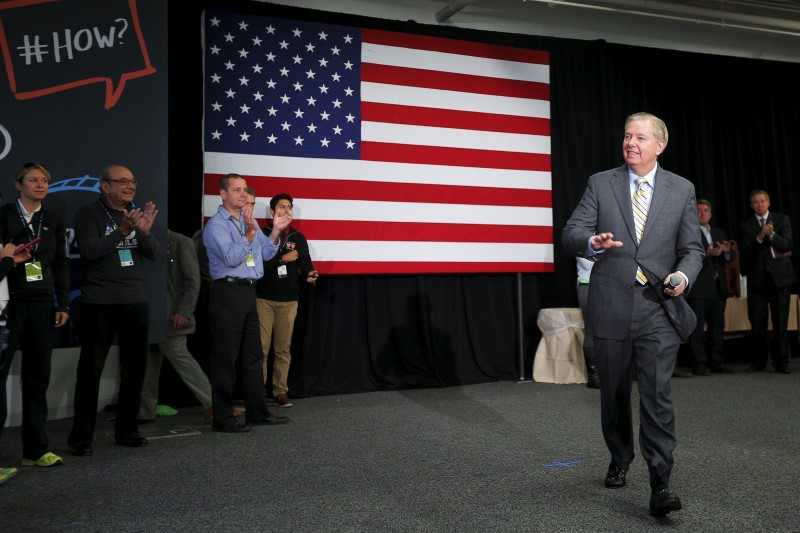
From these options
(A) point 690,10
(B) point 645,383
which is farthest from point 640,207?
(A) point 690,10

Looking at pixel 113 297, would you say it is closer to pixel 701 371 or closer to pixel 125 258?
pixel 125 258

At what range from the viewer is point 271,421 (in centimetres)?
455

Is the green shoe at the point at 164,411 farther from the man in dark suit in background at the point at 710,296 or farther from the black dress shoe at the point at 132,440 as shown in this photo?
the man in dark suit in background at the point at 710,296

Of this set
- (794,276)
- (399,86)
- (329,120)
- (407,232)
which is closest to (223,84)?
(329,120)

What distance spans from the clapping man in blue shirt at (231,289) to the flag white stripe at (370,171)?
Answer: 4.11ft

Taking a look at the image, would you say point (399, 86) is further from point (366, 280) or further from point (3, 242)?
point (3, 242)

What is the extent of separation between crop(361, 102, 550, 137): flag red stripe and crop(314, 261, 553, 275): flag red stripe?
1171mm

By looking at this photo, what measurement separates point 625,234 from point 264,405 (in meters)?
2.57

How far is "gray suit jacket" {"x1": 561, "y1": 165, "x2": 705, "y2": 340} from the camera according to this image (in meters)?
2.72

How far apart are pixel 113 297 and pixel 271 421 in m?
1.28

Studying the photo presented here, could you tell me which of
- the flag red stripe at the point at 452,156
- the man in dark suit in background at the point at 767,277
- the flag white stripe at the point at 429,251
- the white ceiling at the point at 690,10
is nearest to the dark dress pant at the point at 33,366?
the flag white stripe at the point at 429,251

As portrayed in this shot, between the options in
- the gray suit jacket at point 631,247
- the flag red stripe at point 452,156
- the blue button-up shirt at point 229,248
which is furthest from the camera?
the flag red stripe at point 452,156

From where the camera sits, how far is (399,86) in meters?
6.16

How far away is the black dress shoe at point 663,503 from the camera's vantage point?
2.50 m
